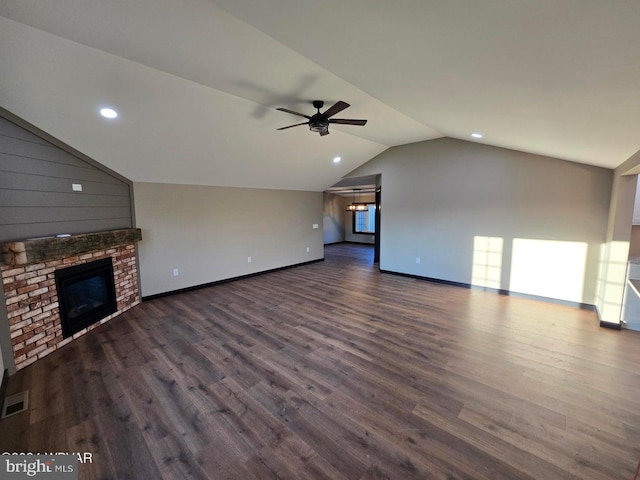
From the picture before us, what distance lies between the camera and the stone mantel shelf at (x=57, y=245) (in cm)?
259

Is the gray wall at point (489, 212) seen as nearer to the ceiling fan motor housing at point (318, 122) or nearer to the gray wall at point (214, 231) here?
the gray wall at point (214, 231)

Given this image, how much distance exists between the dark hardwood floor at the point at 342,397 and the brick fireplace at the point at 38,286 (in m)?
0.21

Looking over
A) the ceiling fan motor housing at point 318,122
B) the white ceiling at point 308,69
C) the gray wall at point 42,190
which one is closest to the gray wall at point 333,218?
the white ceiling at point 308,69

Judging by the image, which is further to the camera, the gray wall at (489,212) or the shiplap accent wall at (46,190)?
the gray wall at (489,212)

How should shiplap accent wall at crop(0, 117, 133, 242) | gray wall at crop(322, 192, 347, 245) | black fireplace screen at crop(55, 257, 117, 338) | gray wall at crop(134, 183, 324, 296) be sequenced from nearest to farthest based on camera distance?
shiplap accent wall at crop(0, 117, 133, 242) < black fireplace screen at crop(55, 257, 117, 338) < gray wall at crop(134, 183, 324, 296) < gray wall at crop(322, 192, 347, 245)

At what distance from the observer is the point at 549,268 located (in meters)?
4.33

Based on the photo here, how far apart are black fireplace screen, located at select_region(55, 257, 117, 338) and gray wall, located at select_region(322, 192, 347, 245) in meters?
8.12

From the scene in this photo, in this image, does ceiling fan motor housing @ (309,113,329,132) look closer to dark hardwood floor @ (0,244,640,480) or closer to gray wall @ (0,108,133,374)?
dark hardwood floor @ (0,244,640,480)

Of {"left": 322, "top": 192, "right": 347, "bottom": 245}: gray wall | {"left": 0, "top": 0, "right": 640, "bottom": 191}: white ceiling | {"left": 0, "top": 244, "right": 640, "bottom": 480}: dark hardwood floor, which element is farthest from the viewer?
{"left": 322, "top": 192, "right": 347, "bottom": 245}: gray wall

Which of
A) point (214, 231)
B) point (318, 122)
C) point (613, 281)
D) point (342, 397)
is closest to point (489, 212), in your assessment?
point (613, 281)

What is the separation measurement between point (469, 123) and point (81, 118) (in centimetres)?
468

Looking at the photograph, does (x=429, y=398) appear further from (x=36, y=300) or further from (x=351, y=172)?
(x=351, y=172)

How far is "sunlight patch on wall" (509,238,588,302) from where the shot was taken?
4.11 metres

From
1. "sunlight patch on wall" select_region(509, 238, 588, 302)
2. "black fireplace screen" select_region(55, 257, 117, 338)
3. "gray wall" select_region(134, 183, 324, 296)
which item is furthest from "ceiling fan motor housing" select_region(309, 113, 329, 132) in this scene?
"sunlight patch on wall" select_region(509, 238, 588, 302)
